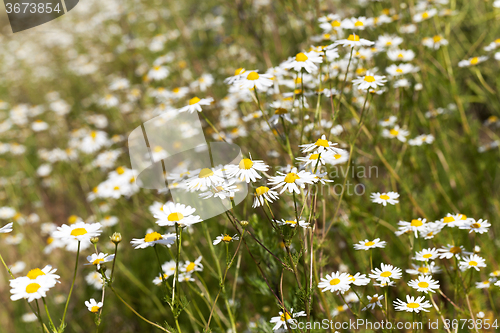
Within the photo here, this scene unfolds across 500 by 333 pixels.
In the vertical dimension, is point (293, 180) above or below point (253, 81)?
below

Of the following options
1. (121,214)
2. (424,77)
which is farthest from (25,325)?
(424,77)

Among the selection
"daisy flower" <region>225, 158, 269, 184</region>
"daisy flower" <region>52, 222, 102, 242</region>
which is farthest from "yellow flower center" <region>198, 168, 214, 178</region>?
"daisy flower" <region>52, 222, 102, 242</region>

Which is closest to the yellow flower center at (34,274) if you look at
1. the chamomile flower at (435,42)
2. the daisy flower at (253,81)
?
the daisy flower at (253,81)

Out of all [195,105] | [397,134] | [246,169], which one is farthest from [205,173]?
[397,134]

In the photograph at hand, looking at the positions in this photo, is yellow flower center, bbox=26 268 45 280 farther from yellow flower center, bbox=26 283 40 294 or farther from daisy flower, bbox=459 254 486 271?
daisy flower, bbox=459 254 486 271

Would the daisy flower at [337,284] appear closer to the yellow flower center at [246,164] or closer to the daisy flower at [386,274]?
the daisy flower at [386,274]

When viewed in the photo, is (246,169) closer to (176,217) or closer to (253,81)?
(176,217)
